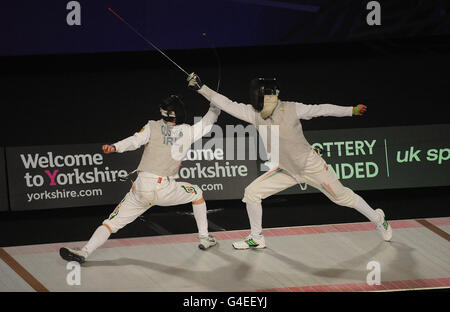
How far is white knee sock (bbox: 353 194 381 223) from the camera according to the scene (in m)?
6.52

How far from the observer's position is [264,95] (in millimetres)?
6227

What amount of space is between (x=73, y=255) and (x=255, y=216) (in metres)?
1.45

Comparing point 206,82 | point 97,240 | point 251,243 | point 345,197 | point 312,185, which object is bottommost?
point 251,243

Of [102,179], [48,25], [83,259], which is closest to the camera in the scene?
[83,259]

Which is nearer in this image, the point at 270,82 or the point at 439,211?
the point at 270,82

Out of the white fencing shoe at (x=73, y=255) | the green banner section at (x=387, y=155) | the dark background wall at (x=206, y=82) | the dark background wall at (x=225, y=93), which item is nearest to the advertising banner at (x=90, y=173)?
the dark background wall at (x=225, y=93)

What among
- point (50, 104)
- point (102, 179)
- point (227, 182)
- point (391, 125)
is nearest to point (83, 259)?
point (102, 179)

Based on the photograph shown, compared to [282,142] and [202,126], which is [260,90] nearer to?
[282,142]

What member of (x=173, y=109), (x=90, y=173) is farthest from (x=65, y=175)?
(x=173, y=109)

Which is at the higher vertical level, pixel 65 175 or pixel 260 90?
→ pixel 260 90

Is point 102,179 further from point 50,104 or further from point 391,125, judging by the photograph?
point 391,125

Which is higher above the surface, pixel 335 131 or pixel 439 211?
pixel 335 131

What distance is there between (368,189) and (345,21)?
1.85m

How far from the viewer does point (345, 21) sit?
8.45 meters
